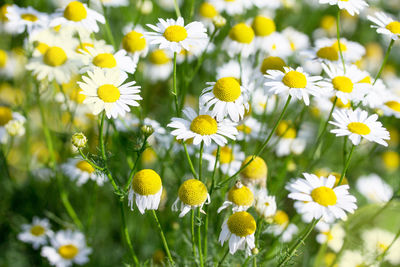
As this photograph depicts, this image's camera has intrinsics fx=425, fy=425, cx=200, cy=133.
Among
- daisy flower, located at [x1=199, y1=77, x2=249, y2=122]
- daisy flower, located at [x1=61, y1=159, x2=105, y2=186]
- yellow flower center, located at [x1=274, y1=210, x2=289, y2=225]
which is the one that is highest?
daisy flower, located at [x1=199, y1=77, x2=249, y2=122]

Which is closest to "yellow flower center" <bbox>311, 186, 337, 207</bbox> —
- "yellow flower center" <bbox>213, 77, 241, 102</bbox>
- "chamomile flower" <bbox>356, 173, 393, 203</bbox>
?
"yellow flower center" <bbox>213, 77, 241, 102</bbox>

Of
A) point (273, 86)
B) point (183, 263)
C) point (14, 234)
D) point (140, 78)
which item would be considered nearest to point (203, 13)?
point (140, 78)

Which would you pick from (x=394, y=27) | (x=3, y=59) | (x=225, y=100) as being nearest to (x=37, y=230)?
(x=3, y=59)

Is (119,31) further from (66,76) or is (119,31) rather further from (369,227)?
(369,227)

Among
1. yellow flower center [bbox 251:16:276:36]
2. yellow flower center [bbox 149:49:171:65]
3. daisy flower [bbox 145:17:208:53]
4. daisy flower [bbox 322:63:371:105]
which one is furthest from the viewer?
yellow flower center [bbox 149:49:171:65]

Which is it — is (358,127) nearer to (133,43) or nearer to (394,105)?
(394,105)

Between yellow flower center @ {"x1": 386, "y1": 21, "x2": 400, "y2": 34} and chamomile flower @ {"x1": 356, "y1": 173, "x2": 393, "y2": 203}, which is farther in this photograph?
chamomile flower @ {"x1": 356, "y1": 173, "x2": 393, "y2": 203}

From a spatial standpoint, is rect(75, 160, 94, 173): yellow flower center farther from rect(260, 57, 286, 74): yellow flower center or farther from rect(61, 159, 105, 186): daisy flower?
rect(260, 57, 286, 74): yellow flower center
